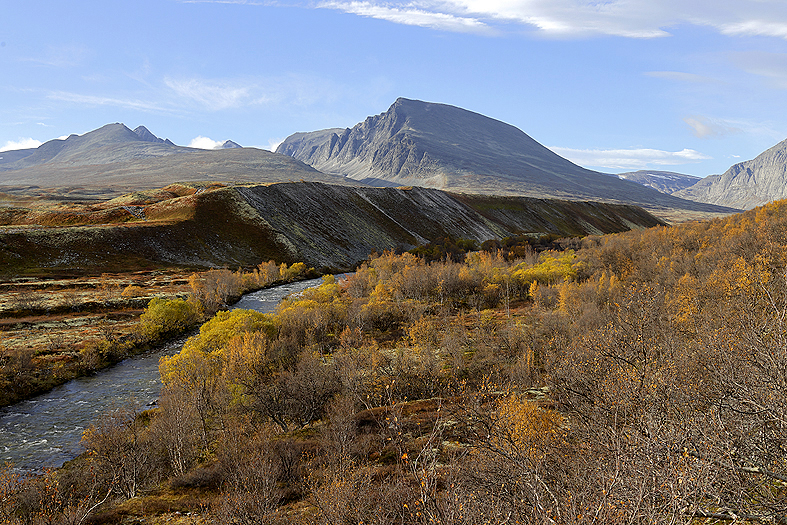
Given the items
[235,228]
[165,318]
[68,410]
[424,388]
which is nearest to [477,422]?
[424,388]

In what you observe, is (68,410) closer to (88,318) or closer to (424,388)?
(88,318)

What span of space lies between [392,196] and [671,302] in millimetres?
110600

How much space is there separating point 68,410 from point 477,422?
2737cm

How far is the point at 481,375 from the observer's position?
83.1 ft

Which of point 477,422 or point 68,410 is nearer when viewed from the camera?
point 477,422

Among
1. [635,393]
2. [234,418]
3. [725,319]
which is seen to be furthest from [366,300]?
[635,393]

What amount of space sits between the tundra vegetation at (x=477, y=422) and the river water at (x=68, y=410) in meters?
2.44

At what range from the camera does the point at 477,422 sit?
948cm

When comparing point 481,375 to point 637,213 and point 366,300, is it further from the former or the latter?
point 637,213

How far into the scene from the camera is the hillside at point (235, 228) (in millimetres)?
68812

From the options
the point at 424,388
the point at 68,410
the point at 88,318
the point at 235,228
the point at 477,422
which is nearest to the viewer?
the point at 477,422

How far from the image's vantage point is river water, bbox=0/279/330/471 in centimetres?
2014

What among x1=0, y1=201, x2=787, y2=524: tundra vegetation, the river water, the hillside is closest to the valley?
x1=0, y1=201, x2=787, y2=524: tundra vegetation

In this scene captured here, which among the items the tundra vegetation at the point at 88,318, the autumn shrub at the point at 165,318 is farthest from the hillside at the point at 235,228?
the autumn shrub at the point at 165,318
